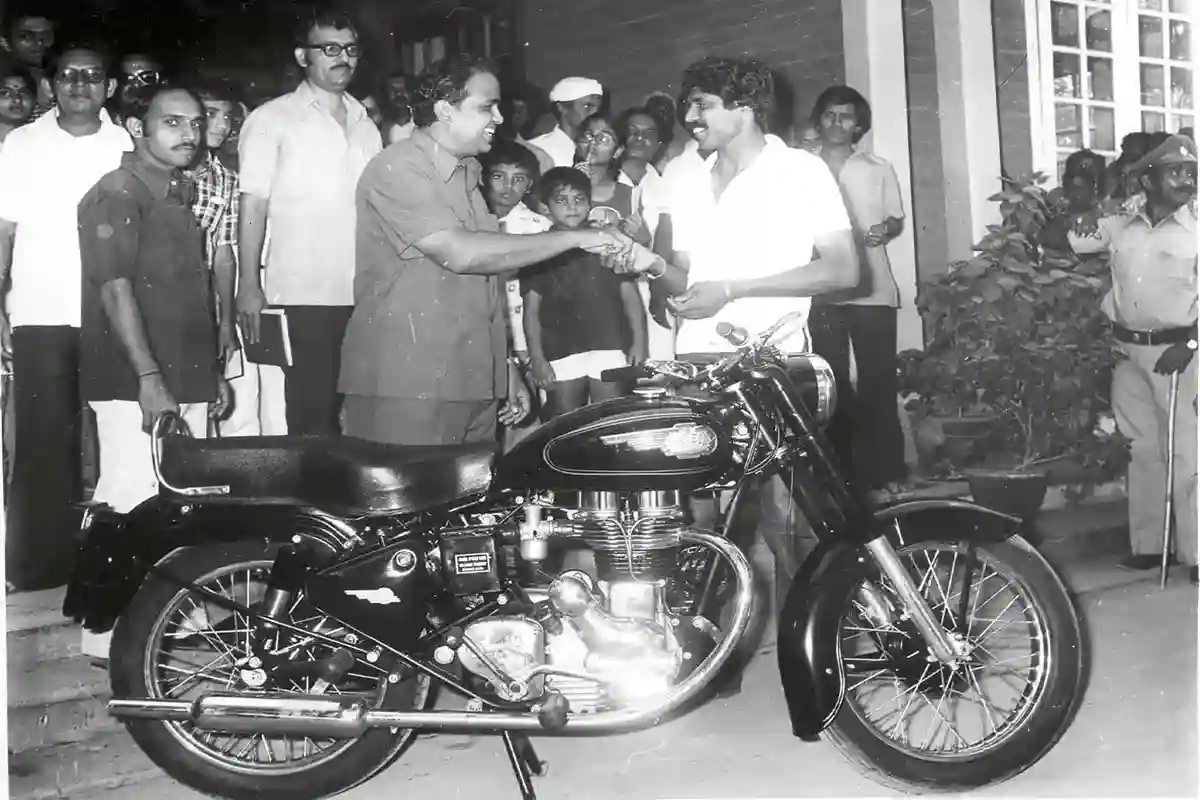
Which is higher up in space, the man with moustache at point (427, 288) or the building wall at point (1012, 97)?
the building wall at point (1012, 97)

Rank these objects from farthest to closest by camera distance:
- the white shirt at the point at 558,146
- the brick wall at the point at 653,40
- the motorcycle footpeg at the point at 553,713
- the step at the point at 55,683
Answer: the white shirt at the point at 558,146
the brick wall at the point at 653,40
the step at the point at 55,683
the motorcycle footpeg at the point at 553,713

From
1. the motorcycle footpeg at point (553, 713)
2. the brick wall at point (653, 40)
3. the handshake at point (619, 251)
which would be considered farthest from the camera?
the brick wall at point (653, 40)

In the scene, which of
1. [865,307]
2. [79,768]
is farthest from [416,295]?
[79,768]

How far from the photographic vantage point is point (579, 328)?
3336mm

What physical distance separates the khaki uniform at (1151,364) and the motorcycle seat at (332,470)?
2.22 m

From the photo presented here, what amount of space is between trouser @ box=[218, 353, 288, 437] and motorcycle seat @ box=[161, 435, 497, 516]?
529 millimetres

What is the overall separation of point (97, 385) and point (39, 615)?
619mm

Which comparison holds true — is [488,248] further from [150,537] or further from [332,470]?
[150,537]

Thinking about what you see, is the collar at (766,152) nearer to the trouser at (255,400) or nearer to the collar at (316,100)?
the collar at (316,100)

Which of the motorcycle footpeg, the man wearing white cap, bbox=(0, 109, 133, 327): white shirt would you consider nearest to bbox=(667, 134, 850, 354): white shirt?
the man wearing white cap

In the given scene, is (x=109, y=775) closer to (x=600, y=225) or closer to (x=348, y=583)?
(x=348, y=583)

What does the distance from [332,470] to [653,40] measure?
5.02 ft

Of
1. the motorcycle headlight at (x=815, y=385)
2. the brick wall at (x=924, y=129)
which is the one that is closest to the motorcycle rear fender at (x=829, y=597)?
the motorcycle headlight at (x=815, y=385)

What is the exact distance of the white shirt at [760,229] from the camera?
320cm
